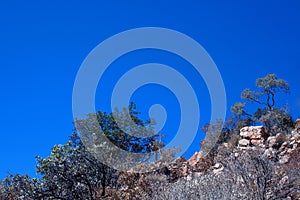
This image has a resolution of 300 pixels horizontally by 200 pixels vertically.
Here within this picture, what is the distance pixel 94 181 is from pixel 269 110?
17.0 m

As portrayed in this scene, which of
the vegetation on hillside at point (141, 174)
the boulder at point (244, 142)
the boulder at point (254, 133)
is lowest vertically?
the vegetation on hillside at point (141, 174)

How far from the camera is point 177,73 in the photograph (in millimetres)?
15125

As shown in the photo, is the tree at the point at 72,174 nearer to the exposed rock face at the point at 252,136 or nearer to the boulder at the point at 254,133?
the exposed rock face at the point at 252,136

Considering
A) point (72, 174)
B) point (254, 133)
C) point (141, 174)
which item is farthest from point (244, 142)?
point (72, 174)

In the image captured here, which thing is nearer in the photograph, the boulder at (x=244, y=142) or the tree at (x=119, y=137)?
the tree at (x=119, y=137)

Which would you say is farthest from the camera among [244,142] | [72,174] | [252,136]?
[252,136]

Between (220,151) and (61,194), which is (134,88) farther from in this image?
(220,151)

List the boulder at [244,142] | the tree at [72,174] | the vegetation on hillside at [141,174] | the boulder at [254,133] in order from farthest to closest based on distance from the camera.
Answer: the boulder at [254,133], the boulder at [244,142], the tree at [72,174], the vegetation on hillside at [141,174]

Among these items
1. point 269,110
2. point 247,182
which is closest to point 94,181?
point 247,182

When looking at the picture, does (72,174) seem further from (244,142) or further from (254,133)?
(254,133)

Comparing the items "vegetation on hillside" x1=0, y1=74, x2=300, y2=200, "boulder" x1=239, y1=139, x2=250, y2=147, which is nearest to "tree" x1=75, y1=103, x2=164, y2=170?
"vegetation on hillside" x1=0, y1=74, x2=300, y2=200

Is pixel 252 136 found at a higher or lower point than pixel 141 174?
higher

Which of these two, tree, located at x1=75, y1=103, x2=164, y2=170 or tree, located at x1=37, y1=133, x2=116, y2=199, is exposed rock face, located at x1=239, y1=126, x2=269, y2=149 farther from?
tree, located at x1=37, y1=133, x2=116, y2=199

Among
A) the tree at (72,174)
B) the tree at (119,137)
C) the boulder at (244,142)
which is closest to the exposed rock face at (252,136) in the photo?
the boulder at (244,142)
